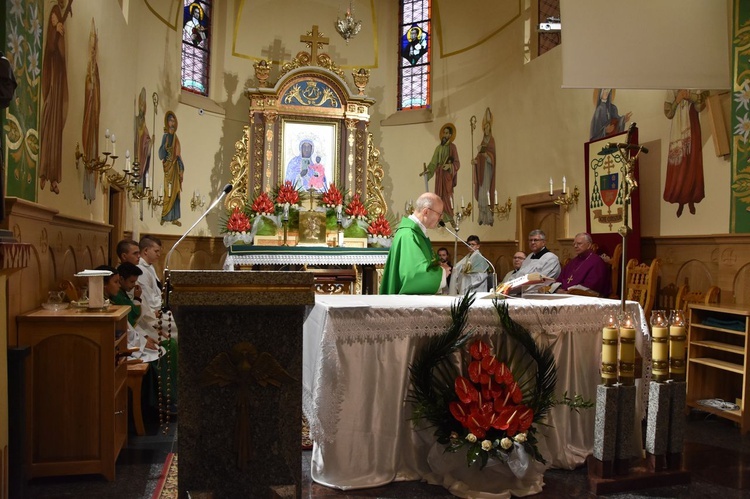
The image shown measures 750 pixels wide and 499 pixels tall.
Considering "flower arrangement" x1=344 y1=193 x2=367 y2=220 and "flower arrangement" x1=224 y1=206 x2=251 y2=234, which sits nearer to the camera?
"flower arrangement" x1=224 y1=206 x2=251 y2=234

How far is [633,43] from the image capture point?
543 centimetres

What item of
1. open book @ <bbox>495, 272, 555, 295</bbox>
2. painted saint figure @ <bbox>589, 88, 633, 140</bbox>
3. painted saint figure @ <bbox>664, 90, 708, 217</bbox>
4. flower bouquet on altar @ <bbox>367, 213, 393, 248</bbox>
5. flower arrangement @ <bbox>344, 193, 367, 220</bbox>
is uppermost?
painted saint figure @ <bbox>589, 88, 633, 140</bbox>

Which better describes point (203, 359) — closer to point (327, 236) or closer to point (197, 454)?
point (197, 454)

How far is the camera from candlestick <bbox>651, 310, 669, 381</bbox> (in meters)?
3.68

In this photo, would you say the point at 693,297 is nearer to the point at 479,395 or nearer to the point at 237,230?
the point at 479,395

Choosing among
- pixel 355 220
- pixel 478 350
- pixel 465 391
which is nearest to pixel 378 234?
pixel 355 220

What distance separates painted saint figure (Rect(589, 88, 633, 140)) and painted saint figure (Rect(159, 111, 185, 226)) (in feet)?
22.8

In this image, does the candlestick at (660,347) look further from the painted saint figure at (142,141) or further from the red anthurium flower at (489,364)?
the painted saint figure at (142,141)

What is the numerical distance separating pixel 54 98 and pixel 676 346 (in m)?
4.70

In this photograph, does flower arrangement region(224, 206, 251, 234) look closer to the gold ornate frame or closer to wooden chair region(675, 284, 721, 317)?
the gold ornate frame

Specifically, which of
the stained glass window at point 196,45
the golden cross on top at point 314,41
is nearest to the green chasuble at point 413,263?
the golden cross on top at point 314,41

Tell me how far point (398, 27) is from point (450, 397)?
1130 centimetres

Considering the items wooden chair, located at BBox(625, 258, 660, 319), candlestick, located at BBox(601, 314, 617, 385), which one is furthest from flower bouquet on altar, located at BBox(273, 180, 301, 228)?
candlestick, located at BBox(601, 314, 617, 385)

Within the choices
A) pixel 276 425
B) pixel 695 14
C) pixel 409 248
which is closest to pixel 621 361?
pixel 409 248
